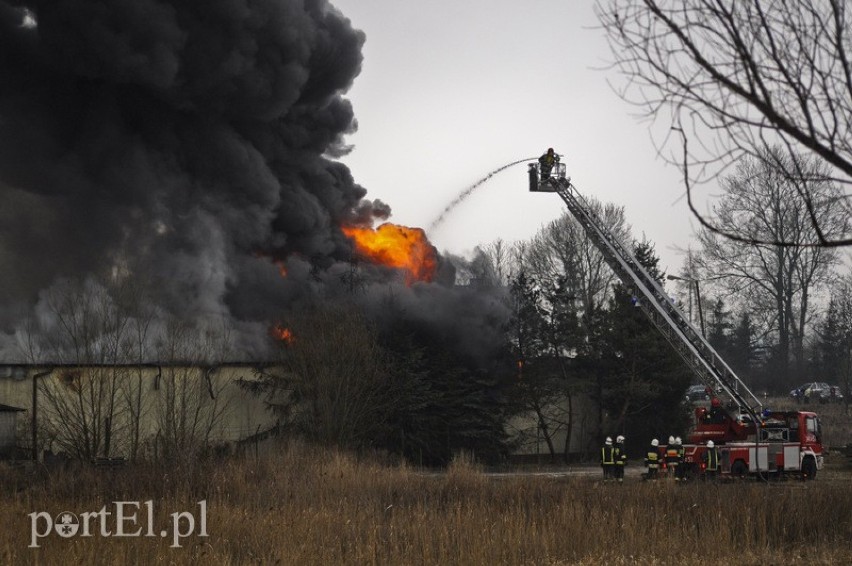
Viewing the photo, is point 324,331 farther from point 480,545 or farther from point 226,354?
point 480,545

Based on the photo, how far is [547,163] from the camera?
2770 cm

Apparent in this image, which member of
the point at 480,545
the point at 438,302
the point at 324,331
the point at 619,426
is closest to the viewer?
the point at 480,545

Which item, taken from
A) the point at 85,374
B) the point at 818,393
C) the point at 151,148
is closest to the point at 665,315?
the point at 85,374

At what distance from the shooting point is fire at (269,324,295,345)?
28422 mm

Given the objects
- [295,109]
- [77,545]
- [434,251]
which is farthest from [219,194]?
[77,545]

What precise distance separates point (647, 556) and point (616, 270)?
1688 centimetres

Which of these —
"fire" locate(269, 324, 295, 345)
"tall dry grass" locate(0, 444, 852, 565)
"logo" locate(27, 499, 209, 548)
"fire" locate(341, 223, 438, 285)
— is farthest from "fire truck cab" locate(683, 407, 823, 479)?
"logo" locate(27, 499, 209, 548)

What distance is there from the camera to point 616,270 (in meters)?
27.3

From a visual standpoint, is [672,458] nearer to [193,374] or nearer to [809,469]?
[809,469]

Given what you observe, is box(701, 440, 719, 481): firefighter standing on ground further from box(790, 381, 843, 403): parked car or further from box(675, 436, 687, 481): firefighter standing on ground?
box(790, 381, 843, 403): parked car

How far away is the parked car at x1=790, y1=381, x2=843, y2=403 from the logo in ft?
123

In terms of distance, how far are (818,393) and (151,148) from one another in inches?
1314

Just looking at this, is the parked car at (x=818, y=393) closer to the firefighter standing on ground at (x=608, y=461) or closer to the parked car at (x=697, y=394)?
the parked car at (x=697, y=394)

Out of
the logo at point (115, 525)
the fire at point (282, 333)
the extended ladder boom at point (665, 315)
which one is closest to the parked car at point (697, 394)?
the extended ladder boom at point (665, 315)
